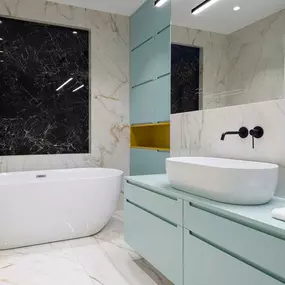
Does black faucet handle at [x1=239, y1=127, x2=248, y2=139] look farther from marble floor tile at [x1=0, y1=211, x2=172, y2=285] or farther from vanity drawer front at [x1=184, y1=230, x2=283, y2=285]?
marble floor tile at [x1=0, y1=211, x2=172, y2=285]

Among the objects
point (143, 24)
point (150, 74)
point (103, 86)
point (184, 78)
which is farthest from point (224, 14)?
point (103, 86)

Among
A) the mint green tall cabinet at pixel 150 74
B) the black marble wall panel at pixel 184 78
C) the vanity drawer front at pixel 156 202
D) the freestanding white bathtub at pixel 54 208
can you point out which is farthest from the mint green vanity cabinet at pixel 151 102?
the vanity drawer front at pixel 156 202

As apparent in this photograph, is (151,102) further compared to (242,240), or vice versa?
(151,102)

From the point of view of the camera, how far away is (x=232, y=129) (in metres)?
2.00

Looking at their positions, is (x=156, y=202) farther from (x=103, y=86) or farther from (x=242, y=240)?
(x=103, y=86)

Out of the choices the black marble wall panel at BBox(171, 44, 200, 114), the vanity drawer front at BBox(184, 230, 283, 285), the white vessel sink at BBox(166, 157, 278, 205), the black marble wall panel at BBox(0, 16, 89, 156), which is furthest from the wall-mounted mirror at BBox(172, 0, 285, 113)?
the black marble wall panel at BBox(0, 16, 89, 156)

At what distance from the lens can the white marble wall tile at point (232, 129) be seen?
1.66 m

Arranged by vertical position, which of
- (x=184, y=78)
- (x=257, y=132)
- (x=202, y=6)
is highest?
(x=202, y=6)

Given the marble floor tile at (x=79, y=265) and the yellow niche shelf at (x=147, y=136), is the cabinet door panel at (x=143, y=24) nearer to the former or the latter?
the yellow niche shelf at (x=147, y=136)

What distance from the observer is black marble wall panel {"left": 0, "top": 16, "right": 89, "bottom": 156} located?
11.0ft

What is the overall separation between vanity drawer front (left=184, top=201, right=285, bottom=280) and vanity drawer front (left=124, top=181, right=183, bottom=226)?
0.12 metres

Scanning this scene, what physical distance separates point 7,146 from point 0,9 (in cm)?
159

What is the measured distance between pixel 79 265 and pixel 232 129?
1.59 metres

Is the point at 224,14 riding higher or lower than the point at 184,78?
higher
